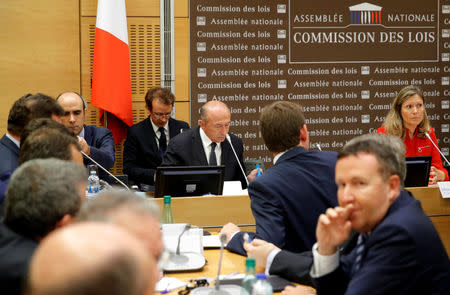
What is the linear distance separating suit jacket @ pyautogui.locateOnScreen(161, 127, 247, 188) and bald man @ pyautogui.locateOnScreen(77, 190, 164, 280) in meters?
3.28

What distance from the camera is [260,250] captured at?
2285mm

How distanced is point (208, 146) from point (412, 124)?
1.81m

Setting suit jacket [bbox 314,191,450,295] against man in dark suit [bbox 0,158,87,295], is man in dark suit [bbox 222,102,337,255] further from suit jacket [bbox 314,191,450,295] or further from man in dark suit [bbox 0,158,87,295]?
man in dark suit [bbox 0,158,87,295]

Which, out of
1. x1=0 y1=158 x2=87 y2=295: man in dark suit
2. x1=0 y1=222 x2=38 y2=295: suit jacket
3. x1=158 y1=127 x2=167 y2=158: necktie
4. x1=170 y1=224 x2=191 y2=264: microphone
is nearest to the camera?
x1=0 y1=222 x2=38 y2=295: suit jacket

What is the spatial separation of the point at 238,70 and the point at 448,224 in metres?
2.74

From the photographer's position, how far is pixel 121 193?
3.78 feet

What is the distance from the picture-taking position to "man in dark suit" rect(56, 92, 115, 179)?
4305mm

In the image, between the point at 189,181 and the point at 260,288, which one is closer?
the point at 260,288

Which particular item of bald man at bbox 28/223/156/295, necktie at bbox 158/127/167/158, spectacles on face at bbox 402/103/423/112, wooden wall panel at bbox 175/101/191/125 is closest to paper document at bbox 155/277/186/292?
bald man at bbox 28/223/156/295

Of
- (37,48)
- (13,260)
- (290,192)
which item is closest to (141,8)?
(37,48)

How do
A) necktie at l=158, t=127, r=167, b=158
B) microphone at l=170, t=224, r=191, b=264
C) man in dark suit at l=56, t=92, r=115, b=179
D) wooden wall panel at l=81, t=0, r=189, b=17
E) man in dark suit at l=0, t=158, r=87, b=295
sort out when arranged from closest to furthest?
man in dark suit at l=0, t=158, r=87, b=295
microphone at l=170, t=224, r=191, b=264
man in dark suit at l=56, t=92, r=115, b=179
necktie at l=158, t=127, r=167, b=158
wooden wall panel at l=81, t=0, r=189, b=17

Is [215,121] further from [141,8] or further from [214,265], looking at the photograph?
[214,265]

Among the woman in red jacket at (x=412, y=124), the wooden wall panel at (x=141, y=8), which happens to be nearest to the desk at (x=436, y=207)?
the woman in red jacket at (x=412, y=124)

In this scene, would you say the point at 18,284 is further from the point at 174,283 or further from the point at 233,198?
the point at 233,198
